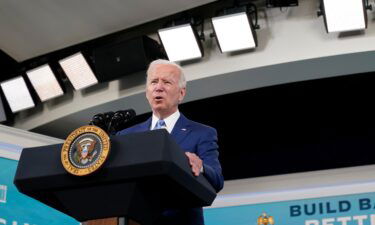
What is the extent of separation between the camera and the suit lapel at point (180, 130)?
197 cm

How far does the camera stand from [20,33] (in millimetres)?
4723

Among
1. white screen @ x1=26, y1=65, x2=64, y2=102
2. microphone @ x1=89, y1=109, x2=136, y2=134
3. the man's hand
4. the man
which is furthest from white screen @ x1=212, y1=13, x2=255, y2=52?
the man's hand

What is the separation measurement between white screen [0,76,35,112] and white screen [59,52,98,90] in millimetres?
367

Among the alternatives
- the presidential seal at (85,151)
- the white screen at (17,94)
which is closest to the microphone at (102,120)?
the presidential seal at (85,151)

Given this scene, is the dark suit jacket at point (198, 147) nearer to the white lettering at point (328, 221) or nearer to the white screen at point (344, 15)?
the white screen at point (344, 15)

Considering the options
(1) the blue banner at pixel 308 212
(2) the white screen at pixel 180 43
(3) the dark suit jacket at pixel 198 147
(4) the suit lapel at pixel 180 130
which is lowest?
(1) the blue banner at pixel 308 212

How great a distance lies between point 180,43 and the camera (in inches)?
170

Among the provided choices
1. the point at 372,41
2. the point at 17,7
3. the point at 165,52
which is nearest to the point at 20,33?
the point at 17,7

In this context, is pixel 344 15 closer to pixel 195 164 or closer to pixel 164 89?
pixel 164 89

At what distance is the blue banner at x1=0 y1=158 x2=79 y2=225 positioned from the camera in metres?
4.02

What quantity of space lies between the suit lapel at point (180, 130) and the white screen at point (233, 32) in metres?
2.17

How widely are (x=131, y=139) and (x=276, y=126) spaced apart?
11.4 feet

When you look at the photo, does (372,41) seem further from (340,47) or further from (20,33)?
(20,33)

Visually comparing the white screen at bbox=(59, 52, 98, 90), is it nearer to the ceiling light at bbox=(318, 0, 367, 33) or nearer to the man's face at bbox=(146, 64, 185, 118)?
the ceiling light at bbox=(318, 0, 367, 33)
